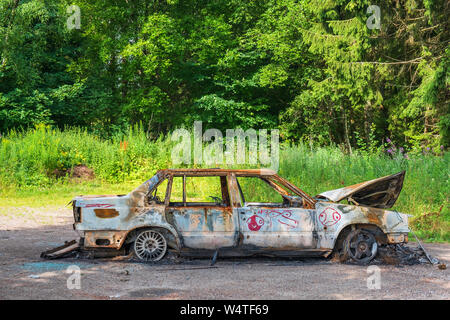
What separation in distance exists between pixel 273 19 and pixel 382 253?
87.4 feet

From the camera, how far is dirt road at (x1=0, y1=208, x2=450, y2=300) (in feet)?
20.0

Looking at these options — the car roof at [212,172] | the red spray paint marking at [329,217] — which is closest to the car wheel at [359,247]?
the red spray paint marking at [329,217]

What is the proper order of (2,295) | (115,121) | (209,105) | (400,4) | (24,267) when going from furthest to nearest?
(115,121)
(209,105)
(400,4)
(24,267)
(2,295)

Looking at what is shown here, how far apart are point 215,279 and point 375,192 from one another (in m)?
3.37

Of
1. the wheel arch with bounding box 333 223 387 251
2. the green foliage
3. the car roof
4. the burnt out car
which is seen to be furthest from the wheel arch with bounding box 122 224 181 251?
the green foliage

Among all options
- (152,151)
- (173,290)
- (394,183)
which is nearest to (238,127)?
(152,151)

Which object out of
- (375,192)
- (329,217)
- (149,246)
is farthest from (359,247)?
(149,246)

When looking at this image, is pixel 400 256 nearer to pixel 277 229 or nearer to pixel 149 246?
pixel 277 229

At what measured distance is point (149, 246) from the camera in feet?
26.6

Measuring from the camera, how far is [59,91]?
107ft

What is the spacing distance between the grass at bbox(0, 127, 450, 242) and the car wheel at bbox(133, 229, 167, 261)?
21.1ft

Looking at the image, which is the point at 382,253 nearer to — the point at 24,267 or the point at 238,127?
the point at 24,267

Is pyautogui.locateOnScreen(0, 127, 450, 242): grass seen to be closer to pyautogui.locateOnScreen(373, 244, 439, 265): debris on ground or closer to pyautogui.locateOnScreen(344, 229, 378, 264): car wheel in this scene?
pyautogui.locateOnScreen(373, 244, 439, 265): debris on ground

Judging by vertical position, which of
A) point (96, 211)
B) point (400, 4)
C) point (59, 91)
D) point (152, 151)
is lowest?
point (96, 211)
